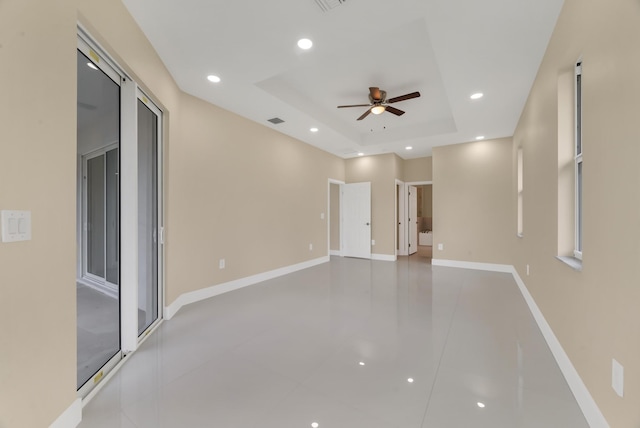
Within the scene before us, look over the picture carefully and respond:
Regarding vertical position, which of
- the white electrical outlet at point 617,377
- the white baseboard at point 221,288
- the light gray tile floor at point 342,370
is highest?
the white electrical outlet at point 617,377

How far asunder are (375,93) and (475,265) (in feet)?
13.8

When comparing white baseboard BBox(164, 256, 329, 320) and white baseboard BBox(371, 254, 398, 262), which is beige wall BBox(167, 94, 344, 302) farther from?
white baseboard BBox(371, 254, 398, 262)

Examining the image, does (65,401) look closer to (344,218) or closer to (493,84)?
(493,84)

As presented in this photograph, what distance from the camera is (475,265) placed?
5551 mm

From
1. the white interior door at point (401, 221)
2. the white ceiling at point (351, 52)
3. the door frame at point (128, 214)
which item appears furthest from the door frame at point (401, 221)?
the door frame at point (128, 214)

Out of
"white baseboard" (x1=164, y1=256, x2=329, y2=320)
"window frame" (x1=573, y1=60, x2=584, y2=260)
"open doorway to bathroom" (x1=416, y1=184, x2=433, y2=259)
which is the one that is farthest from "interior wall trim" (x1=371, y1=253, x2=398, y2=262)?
"window frame" (x1=573, y1=60, x2=584, y2=260)

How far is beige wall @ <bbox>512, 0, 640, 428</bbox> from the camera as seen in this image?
110 centimetres

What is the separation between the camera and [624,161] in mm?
1167

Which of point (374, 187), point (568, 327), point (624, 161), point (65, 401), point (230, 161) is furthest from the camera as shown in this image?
point (374, 187)

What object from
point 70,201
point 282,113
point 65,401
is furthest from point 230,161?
point 65,401

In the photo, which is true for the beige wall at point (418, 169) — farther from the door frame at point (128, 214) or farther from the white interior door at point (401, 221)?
the door frame at point (128, 214)

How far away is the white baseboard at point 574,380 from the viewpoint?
1.39m

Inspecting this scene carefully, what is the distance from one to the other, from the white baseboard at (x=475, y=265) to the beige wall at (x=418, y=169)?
2.30 m

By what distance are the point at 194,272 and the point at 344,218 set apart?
447 cm
